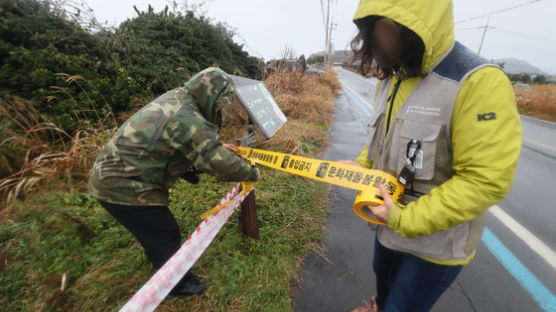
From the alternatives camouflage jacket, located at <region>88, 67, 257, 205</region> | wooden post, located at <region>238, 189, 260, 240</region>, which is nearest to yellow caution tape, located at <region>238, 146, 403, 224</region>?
camouflage jacket, located at <region>88, 67, 257, 205</region>

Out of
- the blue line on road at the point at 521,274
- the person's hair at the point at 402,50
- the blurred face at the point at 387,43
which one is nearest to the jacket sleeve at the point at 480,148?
the person's hair at the point at 402,50

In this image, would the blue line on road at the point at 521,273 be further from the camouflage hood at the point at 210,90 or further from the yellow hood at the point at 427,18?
the camouflage hood at the point at 210,90

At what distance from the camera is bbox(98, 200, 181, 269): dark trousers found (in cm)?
177

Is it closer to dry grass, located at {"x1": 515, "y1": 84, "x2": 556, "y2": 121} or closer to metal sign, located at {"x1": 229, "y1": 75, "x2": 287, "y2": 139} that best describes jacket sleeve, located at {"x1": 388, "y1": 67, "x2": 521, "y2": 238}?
metal sign, located at {"x1": 229, "y1": 75, "x2": 287, "y2": 139}

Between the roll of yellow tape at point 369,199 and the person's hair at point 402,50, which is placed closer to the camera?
the person's hair at point 402,50

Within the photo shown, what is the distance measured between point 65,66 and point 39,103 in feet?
2.63

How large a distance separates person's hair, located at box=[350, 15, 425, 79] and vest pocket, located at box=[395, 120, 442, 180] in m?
0.25

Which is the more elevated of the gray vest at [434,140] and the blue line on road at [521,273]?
the gray vest at [434,140]

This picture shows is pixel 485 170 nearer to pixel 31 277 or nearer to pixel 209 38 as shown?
pixel 31 277

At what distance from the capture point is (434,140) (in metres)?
1.04

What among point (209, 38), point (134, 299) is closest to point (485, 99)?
point (134, 299)

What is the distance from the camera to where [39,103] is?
144 inches

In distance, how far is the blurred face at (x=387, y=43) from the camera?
3.47ft

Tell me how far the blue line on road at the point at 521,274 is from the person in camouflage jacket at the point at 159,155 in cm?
299
